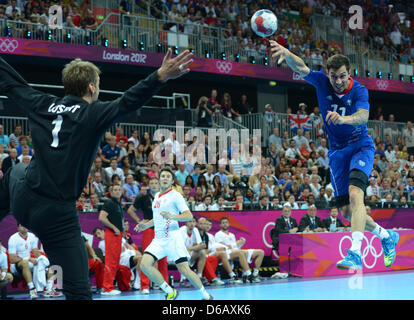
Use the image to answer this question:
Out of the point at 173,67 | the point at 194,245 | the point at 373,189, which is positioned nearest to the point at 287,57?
the point at 173,67

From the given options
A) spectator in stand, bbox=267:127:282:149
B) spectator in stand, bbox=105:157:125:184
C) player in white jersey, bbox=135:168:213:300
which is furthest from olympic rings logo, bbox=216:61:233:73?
player in white jersey, bbox=135:168:213:300

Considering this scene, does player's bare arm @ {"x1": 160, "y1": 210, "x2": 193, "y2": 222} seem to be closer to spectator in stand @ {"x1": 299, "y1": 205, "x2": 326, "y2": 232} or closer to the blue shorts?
the blue shorts

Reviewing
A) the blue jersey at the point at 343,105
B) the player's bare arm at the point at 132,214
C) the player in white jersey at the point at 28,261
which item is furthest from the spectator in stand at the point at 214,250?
the blue jersey at the point at 343,105

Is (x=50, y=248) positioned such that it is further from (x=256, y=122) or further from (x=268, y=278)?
(x=256, y=122)

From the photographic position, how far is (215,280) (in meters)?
14.9

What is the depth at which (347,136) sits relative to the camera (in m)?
7.73

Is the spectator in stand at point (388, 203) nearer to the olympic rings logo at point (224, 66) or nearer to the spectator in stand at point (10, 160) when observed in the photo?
the olympic rings logo at point (224, 66)

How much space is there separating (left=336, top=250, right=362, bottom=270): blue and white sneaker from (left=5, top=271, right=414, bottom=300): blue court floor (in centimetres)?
436

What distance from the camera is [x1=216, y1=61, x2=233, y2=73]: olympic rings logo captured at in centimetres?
2439

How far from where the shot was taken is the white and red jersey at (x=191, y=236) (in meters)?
15.0

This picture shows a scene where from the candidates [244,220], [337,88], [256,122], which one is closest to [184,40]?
[256,122]

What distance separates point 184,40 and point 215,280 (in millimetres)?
11320

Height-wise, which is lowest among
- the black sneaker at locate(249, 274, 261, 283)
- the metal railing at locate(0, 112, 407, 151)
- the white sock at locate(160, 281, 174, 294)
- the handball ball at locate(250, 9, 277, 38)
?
the black sneaker at locate(249, 274, 261, 283)

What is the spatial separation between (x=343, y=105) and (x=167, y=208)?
4653mm
